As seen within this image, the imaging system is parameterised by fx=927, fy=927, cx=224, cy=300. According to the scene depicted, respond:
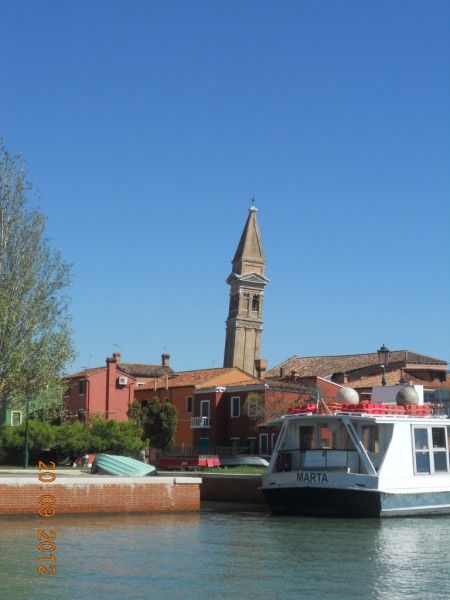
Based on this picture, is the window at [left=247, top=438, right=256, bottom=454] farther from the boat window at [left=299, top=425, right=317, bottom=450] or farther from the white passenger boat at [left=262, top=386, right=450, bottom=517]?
the boat window at [left=299, top=425, right=317, bottom=450]

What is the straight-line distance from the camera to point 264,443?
55.7 m

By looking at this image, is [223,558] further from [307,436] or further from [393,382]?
[393,382]

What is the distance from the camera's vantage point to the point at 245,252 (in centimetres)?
12425

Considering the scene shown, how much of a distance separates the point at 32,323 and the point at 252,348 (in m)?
89.5

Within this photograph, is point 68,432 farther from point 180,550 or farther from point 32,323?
point 180,550

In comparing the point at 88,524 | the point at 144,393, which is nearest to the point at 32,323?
the point at 88,524

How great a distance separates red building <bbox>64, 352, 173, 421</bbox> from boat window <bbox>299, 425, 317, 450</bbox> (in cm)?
3254

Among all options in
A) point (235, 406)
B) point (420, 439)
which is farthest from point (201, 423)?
point (420, 439)

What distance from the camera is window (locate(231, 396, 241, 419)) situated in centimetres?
5894

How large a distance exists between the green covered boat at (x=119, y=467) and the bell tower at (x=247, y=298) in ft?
289

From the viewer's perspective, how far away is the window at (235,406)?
5894cm

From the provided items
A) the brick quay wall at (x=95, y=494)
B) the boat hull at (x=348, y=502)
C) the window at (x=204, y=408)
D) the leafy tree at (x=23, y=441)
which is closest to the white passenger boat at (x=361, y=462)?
the boat hull at (x=348, y=502)

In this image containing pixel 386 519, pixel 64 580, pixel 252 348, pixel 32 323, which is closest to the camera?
pixel 64 580
